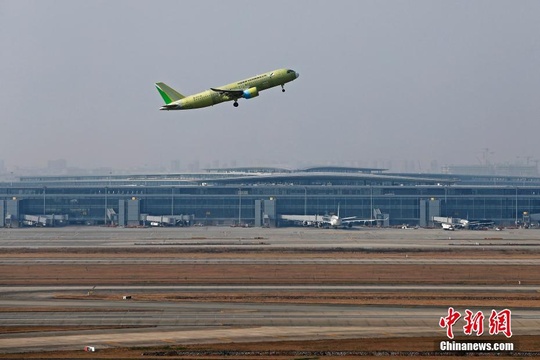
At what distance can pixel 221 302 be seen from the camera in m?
79.8

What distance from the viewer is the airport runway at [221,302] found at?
65938 mm

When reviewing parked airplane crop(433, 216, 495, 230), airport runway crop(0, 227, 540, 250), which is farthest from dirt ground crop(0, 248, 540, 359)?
parked airplane crop(433, 216, 495, 230)

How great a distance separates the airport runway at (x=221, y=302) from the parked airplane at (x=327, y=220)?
1206 inches

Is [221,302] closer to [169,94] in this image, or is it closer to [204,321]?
[204,321]

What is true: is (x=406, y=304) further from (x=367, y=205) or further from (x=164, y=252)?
(x=367, y=205)

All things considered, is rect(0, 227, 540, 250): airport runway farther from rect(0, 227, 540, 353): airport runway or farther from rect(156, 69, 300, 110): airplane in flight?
rect(156, 69, 300, 110): airplane in flight

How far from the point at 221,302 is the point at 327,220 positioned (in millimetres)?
109051

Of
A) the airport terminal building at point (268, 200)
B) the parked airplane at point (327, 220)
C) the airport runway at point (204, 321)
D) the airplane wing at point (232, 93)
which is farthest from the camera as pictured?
the airport terminal building at point (268, 200)

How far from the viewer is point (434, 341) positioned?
63594mm

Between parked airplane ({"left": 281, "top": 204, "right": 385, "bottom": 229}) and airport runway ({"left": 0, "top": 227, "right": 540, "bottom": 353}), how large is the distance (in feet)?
101

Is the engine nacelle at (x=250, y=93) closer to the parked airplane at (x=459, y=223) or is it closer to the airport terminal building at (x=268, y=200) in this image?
the parked airplane at (x=459, y=223)

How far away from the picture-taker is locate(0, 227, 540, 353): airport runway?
65938 mm

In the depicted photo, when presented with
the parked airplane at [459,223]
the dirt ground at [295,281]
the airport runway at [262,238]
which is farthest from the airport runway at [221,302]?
the parked airplane at [459,223]

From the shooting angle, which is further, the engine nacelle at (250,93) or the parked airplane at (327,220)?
the parked airplane at (327,220)
